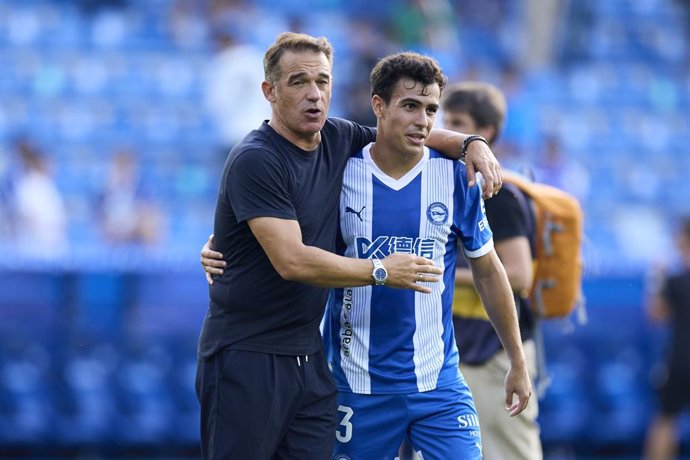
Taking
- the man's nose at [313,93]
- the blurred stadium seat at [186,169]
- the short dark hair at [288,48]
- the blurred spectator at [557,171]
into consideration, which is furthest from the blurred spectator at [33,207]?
the man's nose at [313,93]

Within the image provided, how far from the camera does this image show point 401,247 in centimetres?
520

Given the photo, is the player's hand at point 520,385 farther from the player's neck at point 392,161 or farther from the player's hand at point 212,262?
the player's hand at point 212,262

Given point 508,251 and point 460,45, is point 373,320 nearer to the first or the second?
point 508,251

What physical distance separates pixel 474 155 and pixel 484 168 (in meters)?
0.10

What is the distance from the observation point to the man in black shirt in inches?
194

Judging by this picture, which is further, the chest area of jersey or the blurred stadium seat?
the blurred stadium seat

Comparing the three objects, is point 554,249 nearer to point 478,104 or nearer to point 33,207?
point 478,104

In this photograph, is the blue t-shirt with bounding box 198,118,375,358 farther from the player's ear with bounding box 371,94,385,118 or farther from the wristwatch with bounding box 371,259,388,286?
the wristwatch with bounding box 371,259,388,286

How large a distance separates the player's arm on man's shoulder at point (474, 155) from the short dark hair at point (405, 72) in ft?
0.95

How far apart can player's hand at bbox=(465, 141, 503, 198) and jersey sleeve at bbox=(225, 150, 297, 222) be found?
80 centimetres

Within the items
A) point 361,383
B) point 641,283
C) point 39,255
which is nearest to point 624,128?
point 641,283

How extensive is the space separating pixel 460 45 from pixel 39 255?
27.1 ft

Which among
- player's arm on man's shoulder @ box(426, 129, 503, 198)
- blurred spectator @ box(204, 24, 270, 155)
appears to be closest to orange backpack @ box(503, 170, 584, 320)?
player's arm on man's shoulder @ box(426, 129, 503, 198)

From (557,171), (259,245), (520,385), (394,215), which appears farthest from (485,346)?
(557,171)
